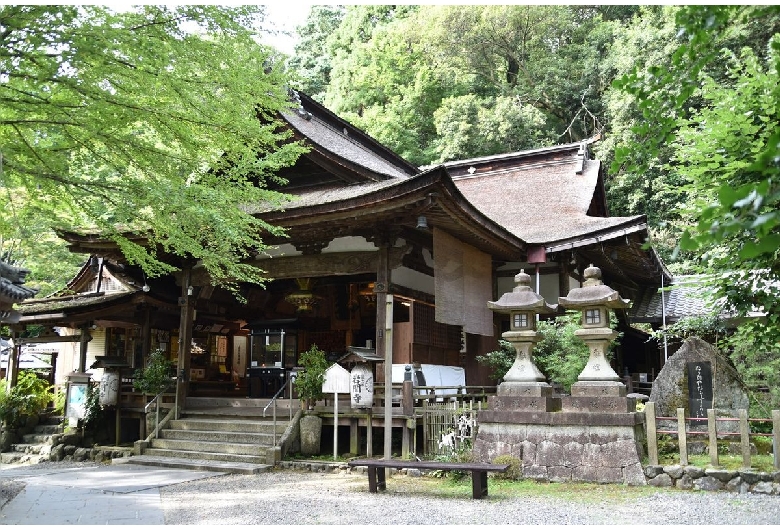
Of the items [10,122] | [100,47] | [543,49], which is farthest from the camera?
[543,49]

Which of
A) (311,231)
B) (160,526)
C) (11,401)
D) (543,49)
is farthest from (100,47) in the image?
(543,49)

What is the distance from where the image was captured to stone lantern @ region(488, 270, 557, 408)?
940 cm

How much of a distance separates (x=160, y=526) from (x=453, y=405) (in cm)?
549

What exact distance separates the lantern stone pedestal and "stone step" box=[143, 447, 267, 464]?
152 inches

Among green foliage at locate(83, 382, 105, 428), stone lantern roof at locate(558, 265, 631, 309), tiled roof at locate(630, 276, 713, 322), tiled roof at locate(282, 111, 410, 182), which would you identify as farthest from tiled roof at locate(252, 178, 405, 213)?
tiled roof at locate(630, 276, 713, 322)

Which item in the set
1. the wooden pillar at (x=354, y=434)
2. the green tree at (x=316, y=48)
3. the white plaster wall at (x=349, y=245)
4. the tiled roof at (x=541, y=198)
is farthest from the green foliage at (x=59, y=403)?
the green tree at (x=316, y=48)

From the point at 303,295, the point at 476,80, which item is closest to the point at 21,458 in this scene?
the point at 303,295

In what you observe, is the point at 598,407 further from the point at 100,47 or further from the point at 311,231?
the point at 100,47

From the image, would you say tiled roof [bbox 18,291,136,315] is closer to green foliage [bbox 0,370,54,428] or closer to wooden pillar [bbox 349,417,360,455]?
green foliage [bbox 0,370,54,428]

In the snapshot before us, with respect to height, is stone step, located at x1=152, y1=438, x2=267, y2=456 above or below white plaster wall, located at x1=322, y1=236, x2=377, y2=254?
below

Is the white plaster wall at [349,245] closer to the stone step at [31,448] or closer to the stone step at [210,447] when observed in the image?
the stone step at [210,447]

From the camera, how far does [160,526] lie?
6.38m

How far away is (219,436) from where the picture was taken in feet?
38.9

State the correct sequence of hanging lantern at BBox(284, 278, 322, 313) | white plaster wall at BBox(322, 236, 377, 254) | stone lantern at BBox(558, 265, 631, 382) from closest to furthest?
stone lantern at BBox(558, 265, 631, 382)
white plaster wall at BBox(322, 236, 377, 254)
hanging lantern at BBox(284, 278, 322, 313)
